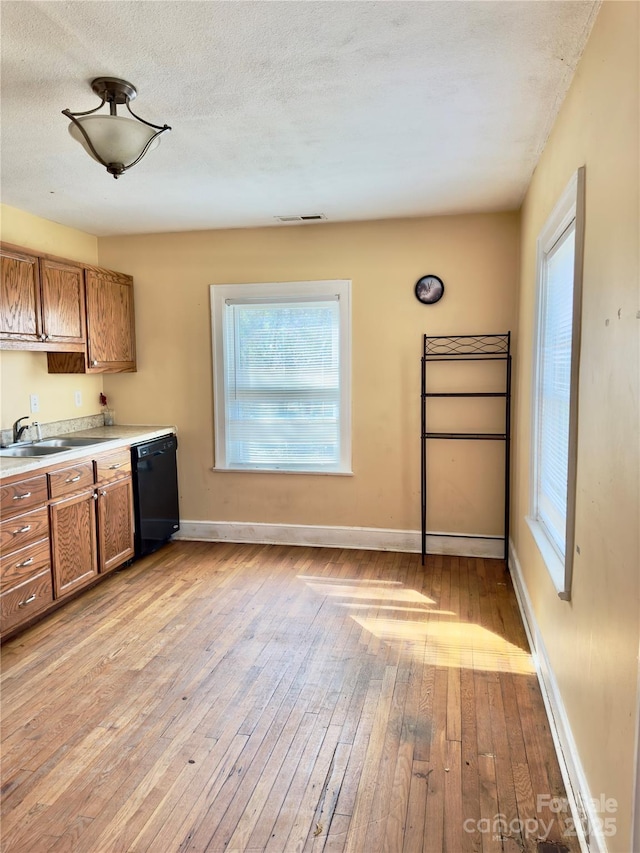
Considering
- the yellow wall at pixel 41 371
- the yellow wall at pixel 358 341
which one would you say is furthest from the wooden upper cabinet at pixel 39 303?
the yellow wall at pixel 358 341

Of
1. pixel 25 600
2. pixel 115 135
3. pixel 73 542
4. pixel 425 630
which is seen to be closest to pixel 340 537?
pixel 425 630

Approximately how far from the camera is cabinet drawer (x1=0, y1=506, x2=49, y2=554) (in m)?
2.82

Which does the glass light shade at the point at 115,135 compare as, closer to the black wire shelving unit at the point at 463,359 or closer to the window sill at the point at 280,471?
the black wire shelving unit at the point at 463,359

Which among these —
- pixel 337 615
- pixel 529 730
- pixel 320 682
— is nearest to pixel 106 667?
pixel 320 682

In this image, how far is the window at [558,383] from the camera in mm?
1875

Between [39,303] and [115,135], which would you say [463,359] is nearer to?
[115,135]

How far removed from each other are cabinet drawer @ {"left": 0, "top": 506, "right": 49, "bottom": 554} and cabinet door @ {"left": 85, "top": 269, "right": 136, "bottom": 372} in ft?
4.31

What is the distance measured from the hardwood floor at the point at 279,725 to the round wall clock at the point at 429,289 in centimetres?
202

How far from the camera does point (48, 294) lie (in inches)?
139

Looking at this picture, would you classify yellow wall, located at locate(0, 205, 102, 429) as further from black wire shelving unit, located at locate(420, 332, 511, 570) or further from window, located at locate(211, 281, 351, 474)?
black wire shelving unit, located at locate(420, 332, 511, 570)

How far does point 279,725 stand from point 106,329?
313 cm

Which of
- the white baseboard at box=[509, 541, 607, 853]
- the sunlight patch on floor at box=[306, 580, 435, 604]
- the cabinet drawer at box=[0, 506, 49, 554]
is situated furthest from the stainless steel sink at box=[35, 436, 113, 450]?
the white baseboard at box=[509, 541, 607, 853]

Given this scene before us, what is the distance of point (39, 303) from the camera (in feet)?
11.4

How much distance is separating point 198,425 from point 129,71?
286 cm
